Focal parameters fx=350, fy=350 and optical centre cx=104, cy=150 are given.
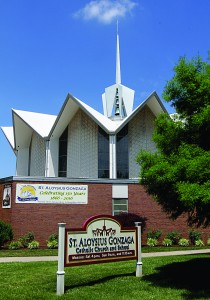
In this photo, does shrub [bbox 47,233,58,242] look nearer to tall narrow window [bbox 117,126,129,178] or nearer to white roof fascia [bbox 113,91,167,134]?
tall narrow window [bbox 117,126,129,178]

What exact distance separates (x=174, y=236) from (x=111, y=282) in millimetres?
14857

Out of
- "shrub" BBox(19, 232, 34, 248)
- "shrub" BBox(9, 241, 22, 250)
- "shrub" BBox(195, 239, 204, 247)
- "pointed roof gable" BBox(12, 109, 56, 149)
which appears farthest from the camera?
"pointed roof gable" BBox(12, 109, 56, 149)

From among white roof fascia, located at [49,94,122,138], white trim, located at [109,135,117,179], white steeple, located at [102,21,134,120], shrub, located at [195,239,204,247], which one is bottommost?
shrub, located at [195,239,204,247]

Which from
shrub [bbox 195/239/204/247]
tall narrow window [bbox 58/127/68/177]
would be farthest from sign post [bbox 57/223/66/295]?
tall narrow window [bbox 58/127/68/177]

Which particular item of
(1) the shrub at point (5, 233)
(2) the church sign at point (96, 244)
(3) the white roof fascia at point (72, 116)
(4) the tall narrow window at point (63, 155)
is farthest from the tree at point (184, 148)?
(4) the tall narrow window at point (63, 155)

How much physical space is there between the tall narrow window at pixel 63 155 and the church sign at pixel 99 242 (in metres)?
26.4

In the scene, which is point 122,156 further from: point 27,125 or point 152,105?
point 27,125

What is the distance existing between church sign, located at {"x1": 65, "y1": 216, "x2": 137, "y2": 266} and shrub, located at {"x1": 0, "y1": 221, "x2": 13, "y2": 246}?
12.5m

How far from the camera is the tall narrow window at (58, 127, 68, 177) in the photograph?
121 feet

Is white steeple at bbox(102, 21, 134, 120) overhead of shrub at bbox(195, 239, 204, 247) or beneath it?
overhead

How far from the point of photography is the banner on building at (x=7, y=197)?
22391mm

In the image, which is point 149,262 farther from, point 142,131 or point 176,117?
point 142,131

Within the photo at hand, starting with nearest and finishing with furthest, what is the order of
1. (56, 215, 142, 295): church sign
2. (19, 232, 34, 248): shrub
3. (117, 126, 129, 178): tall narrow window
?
1. (56, 215, 142, 295): church sign
2. (19, 232, 34, 248): shrub
3. (117, 126, 129, 178): tall narrow window

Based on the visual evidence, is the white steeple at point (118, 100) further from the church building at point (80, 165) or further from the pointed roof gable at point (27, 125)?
the pointed roof gable at point (27, 125)
